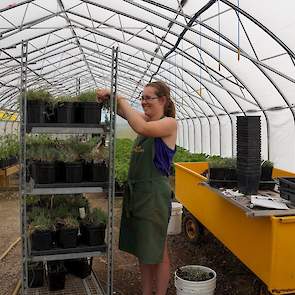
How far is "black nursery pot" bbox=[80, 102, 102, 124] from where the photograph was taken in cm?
317

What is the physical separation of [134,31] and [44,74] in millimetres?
6936

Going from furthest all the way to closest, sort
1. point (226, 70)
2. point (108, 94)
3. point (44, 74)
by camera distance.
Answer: point (44, 74) → point (226, 70) → point (108, 94)

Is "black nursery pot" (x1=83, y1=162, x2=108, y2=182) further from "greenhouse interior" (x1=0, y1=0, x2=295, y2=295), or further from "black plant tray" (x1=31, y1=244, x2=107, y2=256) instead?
"black plant tray" (x1=31, y1=244, x2=107, y2=256)

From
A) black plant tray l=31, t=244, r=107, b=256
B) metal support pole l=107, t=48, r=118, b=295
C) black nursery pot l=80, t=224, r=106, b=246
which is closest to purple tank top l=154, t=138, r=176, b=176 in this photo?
metal support pole l=107, t=48, r=118, b=295

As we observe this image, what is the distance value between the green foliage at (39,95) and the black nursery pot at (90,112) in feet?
0.94

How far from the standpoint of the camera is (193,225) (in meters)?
→ 5.38

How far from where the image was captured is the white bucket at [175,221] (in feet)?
18.6

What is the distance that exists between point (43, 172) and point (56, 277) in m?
1.12

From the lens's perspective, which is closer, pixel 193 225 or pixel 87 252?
pixel 87 252

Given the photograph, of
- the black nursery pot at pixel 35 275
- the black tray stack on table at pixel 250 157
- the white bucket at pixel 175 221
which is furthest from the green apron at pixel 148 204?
the white bucket at pixel 175 221

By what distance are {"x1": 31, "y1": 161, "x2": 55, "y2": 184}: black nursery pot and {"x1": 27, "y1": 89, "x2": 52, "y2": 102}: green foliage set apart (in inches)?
20.5

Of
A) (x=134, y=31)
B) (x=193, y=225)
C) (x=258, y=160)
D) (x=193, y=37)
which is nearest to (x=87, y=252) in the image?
(x=258, y=160)

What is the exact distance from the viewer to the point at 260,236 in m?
2.84

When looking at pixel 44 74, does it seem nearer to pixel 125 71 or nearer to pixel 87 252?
pixel 125 71
